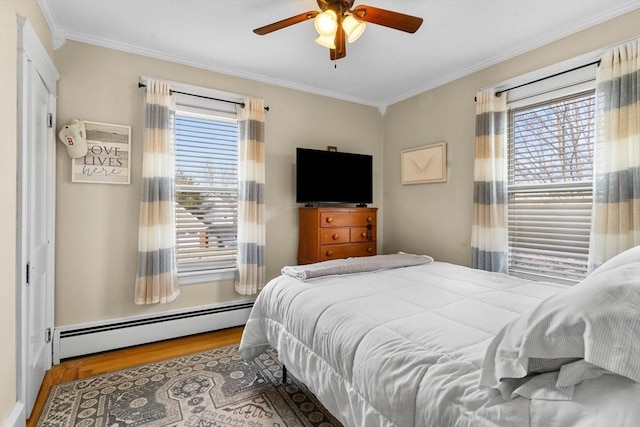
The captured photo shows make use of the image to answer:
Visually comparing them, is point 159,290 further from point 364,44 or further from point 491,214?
point 491,214

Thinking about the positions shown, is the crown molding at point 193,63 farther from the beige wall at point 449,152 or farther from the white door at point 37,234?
the beige wall at point 449,152

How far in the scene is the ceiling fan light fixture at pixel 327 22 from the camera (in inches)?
74.9

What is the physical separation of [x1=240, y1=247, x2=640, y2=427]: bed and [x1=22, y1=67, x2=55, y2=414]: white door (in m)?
1.31

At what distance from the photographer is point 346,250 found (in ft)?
11.6

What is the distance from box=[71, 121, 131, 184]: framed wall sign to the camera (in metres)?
2.63

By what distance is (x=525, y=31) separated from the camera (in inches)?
100

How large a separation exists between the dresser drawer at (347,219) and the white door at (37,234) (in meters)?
2.29

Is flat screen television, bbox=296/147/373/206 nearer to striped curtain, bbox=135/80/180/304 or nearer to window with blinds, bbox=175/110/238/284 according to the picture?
window with blinds, bbox=175/110/238/284

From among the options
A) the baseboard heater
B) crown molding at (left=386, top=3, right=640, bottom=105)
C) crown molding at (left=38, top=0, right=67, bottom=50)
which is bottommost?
the baseboard heater

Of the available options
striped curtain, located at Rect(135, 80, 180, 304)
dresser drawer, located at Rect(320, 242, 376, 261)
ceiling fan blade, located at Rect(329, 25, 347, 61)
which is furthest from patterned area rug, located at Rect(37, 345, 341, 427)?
ceiling fan blade, located at Rect(329, 25, 347, 61)

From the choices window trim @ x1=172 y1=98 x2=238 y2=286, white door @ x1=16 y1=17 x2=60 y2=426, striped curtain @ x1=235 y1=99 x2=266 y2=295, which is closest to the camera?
white door @ x1=16 y1=17 x2=60 y2=426

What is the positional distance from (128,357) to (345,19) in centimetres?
307

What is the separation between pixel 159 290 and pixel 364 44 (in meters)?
2.83

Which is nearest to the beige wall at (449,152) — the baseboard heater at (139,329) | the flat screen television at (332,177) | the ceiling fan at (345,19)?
the flat screen television at (332,177)
